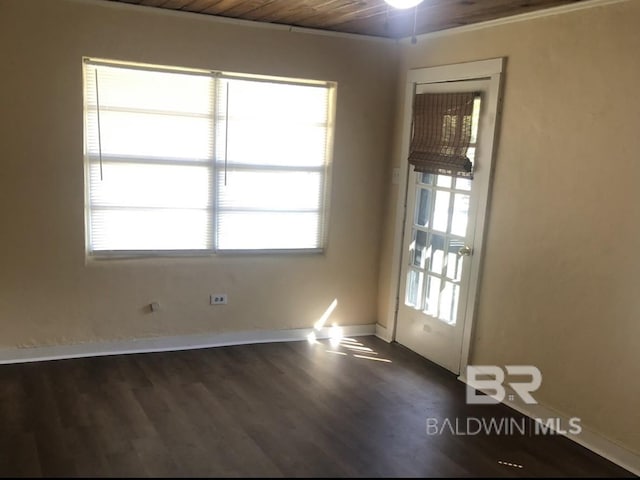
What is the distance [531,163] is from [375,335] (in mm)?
2137

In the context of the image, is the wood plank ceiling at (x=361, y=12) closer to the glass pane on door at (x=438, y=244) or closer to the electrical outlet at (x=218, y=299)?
the glass pane on door at (x=438, y=244)

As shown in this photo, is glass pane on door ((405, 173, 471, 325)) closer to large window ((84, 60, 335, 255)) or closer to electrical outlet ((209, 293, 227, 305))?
large window ((84, 60, 335, 255))

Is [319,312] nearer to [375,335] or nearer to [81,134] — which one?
[375,335]

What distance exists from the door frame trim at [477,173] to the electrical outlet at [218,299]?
1.39 m

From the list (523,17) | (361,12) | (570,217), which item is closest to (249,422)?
(570,217)

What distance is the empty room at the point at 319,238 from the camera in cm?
307

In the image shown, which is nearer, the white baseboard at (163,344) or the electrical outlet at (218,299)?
the white baseboard at (163,344)

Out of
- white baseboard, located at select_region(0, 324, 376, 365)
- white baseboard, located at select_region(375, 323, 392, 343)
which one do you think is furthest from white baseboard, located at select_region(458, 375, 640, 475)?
white baseboard, located at select_region(0, 324, 376, 365)

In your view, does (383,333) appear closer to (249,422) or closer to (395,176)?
(395,176)

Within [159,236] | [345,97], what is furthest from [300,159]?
[159,236]

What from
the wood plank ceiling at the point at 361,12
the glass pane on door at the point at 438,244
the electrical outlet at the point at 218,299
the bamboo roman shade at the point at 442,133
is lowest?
the electrical outlet at the point at 218,299

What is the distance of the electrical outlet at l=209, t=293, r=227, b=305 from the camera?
14.6 feet

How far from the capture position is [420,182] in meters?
4.48

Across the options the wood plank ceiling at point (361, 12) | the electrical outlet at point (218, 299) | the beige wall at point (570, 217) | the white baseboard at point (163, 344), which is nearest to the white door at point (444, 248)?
the beige wall at point (570, 217)
